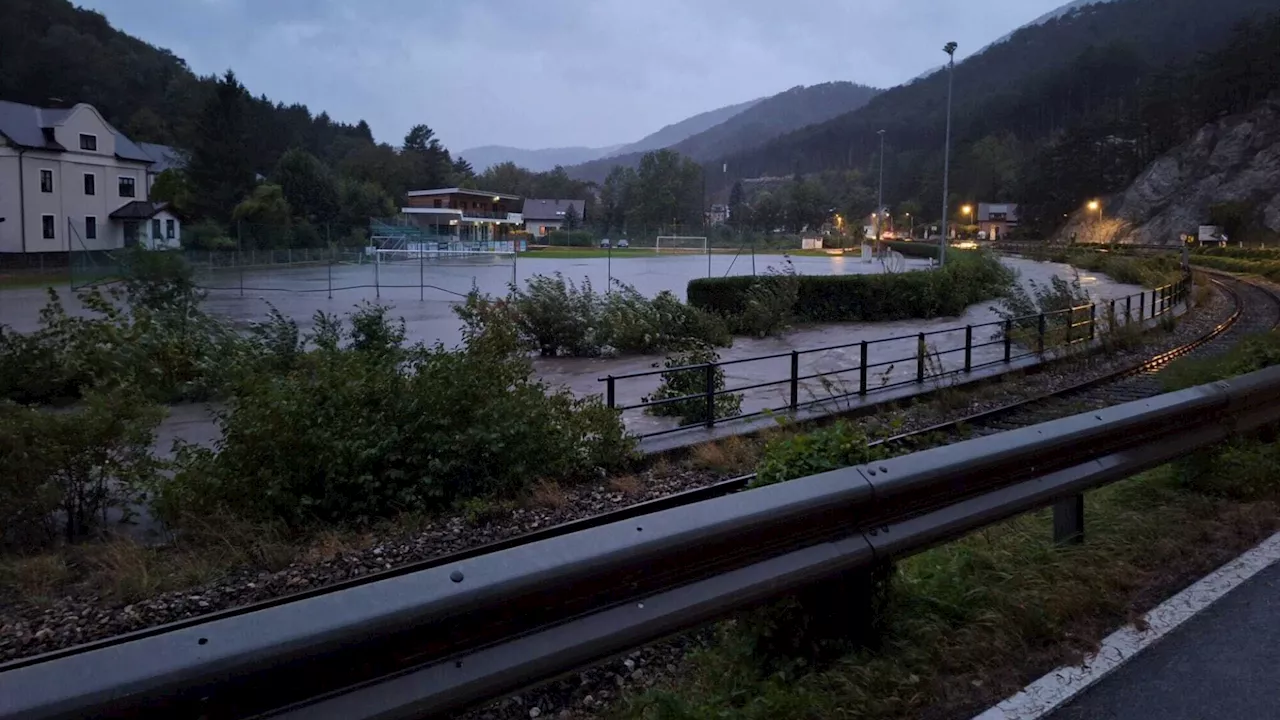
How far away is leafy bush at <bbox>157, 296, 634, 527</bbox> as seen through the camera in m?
9.27

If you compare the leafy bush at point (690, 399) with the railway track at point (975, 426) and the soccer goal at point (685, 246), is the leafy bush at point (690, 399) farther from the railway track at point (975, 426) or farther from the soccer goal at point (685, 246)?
the soccer goal at point (685, 246)

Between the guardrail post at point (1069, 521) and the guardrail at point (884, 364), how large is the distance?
5.19m

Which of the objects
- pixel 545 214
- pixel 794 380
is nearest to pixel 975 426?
pixel 794 380

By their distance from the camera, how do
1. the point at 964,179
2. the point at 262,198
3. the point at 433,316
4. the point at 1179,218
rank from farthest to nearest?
the point at 964,179
the point at 1179,218
the point at 262,198
the point at 433,316

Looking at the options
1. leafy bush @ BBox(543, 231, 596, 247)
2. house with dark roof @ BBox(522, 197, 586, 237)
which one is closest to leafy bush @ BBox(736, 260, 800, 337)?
leafy bush @ BBox(543, 231, 596, 247)

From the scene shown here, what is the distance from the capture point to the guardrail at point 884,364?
1359cm

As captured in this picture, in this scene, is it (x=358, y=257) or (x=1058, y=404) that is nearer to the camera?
(x=1058, y=404)

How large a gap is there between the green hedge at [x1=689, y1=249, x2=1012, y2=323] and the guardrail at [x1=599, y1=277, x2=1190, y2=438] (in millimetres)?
3790

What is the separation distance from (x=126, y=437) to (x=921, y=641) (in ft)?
26.5

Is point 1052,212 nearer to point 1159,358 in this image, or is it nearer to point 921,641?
point 1159,358

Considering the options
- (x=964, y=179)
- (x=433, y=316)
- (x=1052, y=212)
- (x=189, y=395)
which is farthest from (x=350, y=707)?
(x=964, y=179)

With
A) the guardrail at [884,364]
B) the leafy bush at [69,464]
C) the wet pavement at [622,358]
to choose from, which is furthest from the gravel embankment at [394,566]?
the wet pavement at [622,358]

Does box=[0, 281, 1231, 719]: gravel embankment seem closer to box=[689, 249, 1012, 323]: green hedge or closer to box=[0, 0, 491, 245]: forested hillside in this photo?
box=[689, 249, 1012, 323]: green hedge

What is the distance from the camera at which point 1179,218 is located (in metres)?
97.9
